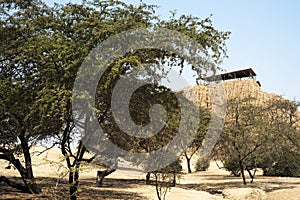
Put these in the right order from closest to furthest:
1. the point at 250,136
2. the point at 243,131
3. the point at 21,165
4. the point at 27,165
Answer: the point at 27,165 < the point at 21,165 < the point at 243,131 < the point at 250,136

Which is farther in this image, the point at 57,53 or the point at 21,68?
the point at 21,68

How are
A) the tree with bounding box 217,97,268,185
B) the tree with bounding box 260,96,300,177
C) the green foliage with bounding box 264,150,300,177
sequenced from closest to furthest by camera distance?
the tree with bounding box 217,97,268,185, the tree with bounding box 260,96,300,177, the green foliage with bounding box 264,150,300,177

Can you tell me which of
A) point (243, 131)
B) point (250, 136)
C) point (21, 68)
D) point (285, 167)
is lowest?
point (285, 167)

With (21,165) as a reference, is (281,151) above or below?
above

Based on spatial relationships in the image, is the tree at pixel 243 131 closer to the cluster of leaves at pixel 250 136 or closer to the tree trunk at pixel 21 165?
the cluster of leaves at pixel 250 136

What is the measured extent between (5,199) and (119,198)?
17.4 ft

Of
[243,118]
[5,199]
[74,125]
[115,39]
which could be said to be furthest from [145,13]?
[243,118]

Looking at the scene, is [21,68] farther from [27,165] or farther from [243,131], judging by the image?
[243,131]

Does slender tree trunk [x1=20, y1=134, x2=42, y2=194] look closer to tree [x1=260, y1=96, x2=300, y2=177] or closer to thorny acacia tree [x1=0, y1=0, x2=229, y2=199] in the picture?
thorny acacia tree [x1=0, y1=0, x2=229, y2=199]

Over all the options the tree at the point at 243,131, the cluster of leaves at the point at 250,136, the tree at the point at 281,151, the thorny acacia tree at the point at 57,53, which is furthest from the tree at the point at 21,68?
the tree at the point at 281,151

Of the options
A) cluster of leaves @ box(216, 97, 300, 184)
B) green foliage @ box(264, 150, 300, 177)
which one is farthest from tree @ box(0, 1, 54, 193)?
green foliage @ box(264, 150, 300, 177)

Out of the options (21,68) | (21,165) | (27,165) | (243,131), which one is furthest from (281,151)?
(21,68)

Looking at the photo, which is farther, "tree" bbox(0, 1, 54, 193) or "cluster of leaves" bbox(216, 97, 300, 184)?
"cluster of leaves" bbox(216, 97, 300, 184)

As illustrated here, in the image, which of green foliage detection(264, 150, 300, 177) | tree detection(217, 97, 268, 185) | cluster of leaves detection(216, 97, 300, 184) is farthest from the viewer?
green foliage detection(264, 150, 300, 177)
